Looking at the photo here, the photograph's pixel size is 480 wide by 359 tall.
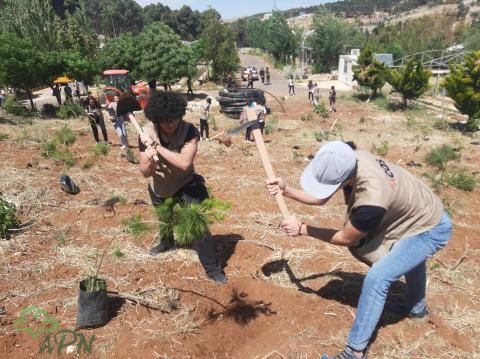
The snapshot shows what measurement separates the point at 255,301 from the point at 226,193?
119 inches

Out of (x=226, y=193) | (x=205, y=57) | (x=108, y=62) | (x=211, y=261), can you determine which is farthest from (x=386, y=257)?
(x=205, y=57)

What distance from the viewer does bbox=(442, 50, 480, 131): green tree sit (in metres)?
12.0

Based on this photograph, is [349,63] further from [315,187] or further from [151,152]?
[315,187]

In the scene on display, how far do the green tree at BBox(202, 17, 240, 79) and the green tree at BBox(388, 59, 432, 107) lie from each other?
1362 centimetres

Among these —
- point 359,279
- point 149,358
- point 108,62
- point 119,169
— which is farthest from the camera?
point 108,62

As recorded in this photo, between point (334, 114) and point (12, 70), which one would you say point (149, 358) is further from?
point (334, 114)

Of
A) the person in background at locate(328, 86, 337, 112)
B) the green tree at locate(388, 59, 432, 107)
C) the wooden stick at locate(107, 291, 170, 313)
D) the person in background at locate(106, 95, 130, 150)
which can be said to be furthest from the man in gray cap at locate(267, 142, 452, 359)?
the green tree at locate(388, 59, 432, 107)

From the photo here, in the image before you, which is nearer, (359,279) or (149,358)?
(149,358)

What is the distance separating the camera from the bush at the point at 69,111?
12.1 meters

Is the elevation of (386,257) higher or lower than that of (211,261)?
higher

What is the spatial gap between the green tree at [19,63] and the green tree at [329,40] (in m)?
28.2

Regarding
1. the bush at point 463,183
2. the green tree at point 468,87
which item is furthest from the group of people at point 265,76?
the bush at point 463,183

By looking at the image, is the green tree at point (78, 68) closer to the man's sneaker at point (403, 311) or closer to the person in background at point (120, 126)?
the person in background at point (120, 126)

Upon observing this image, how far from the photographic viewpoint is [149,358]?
7.69ft
